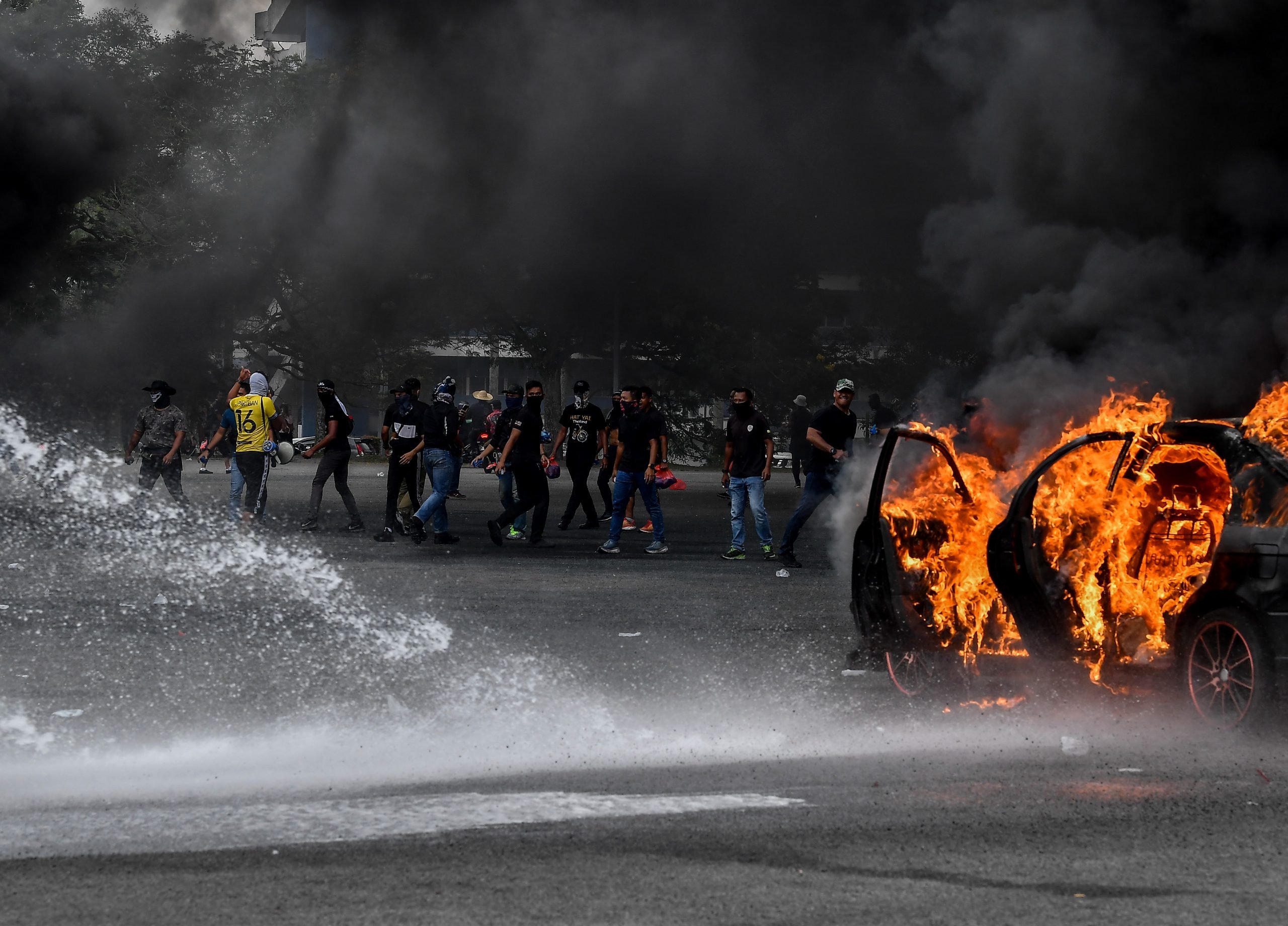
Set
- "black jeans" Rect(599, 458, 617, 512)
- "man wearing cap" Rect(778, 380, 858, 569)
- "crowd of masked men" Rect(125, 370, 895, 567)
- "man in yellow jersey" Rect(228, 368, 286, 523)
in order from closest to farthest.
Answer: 1. "man wearing cap" Rect(778, 380, 858, 569)
2. "crowd of masked men" Rect(125, 370, 895, 567)
3. "man in yellow jersey" Rect(228, 368, 286, 523)
4. "black jeans" Rect(599, 458, 617, 512)

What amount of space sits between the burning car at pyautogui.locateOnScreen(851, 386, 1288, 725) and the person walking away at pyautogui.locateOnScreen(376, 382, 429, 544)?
9.06 meters

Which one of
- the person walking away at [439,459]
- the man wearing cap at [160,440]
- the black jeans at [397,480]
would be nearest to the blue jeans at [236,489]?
the man wearing cap at [160,440]

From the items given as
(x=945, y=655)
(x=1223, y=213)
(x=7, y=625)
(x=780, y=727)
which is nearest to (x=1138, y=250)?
(x=1223, y=213)

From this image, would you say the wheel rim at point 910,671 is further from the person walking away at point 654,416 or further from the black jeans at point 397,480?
the black jeans at point 397,480

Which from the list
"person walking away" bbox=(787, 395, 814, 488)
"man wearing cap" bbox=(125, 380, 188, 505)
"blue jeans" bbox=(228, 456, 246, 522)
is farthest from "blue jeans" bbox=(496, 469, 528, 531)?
"person walking away" bbox=(787, 395, 814, 488)

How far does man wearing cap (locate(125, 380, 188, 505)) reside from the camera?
15586mm

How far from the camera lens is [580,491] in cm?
1792

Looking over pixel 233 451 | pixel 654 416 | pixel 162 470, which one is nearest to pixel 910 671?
pixel 654 416

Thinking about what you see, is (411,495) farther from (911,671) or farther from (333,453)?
(911,671)

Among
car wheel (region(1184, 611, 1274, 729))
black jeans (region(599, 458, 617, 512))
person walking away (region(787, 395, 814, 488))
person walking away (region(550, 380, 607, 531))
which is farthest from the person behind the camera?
person walking away (region(787, 395, 814, 488))

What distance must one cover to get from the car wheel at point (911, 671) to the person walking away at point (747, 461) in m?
6.26

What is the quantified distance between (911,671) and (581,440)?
1068 cm

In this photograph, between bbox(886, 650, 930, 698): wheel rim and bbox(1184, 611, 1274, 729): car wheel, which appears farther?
bbox(886, 650, 930, 698): wheel rim

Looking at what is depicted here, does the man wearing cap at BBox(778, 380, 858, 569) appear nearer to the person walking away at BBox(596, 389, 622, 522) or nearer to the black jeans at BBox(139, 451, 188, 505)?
the person walking away at BBox(596, 389, 622, 522)
